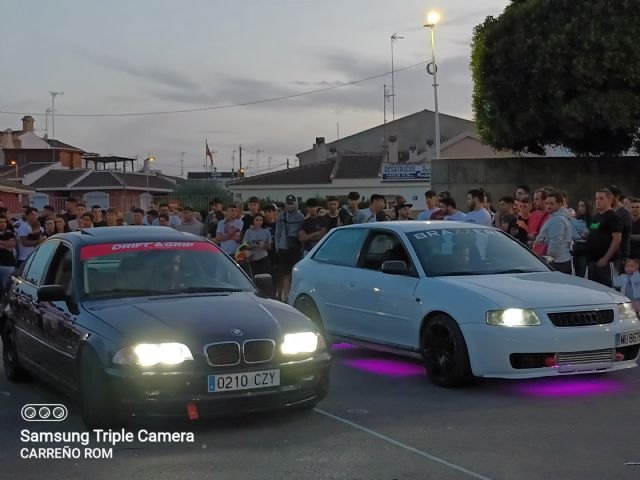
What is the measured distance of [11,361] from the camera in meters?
8.62

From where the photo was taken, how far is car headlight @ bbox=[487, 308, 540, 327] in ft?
25.5

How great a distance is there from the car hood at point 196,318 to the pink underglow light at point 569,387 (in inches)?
93.9

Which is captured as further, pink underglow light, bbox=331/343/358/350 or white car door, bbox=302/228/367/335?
pink underglow light, bbox=331/343/358/350

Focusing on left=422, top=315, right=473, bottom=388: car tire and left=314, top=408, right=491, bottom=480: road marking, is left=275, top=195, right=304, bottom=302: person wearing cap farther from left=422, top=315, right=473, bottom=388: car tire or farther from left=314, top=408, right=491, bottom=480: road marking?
left=314, top=408, right=491, bottom=480: road marking

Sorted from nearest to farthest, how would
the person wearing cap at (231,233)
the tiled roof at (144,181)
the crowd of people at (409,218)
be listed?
the crowd of people at (409,218)
the person wearing cap at (231,233)
the tiled roof at (144,181)

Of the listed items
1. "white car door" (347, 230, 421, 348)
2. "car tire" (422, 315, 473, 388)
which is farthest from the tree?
"car tire" (422, 315, 473, 388)

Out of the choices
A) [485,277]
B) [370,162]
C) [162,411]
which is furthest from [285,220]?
[370,162]

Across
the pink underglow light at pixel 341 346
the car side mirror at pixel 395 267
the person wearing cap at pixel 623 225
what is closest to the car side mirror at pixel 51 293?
the car side mirror at pixel 395 267

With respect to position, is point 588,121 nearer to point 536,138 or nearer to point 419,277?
point 536,138

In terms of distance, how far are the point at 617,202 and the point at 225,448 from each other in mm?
7638

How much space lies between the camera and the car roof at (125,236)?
25.5 ft

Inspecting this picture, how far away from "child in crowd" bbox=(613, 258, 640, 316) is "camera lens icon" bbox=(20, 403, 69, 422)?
7506mm

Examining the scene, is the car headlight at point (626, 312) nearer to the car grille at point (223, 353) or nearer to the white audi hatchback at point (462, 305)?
the white audi hatchback at point (462, 305)

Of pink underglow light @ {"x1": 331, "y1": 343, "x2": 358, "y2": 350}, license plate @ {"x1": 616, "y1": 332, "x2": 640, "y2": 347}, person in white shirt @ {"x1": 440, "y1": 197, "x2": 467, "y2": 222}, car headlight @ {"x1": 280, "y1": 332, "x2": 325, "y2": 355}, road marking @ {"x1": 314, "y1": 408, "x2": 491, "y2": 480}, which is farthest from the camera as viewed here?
person in white shirt @ {"x1": 440, "y1": 197, "x2": 467, "y2": 222}
